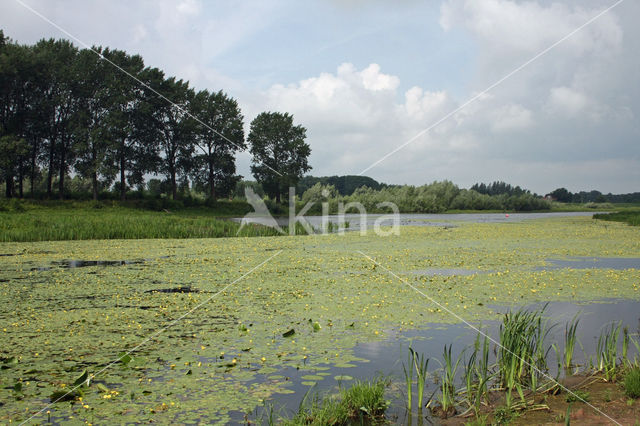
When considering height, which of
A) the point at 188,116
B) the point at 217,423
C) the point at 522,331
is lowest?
the point at 217,423

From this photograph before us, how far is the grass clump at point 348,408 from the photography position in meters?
3.96

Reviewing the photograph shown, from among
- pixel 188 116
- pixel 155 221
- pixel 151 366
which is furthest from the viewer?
pixel 188 116

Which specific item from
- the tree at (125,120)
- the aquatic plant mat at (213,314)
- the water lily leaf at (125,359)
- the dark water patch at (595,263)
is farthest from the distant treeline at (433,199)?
the water lily leaf at (125,359)

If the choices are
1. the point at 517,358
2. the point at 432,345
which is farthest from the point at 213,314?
the point at 517,358

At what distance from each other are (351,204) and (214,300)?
188 feet

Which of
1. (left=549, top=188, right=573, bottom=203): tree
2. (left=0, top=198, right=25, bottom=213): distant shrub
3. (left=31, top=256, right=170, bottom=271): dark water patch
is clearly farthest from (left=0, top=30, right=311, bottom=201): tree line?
(left=549, top=188, right=573, bottom=203): tree

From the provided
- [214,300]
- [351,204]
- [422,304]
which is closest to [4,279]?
[214,300]

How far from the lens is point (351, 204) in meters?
65.6

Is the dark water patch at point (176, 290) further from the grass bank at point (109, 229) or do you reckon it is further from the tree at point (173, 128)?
the tree at point (173, 128)

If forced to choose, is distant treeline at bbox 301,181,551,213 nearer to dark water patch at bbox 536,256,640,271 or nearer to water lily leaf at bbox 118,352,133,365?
dark water patch at bbox 536,256,640,271

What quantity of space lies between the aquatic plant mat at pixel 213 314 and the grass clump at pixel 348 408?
1.76ft

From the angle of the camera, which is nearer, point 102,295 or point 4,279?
point 102,295

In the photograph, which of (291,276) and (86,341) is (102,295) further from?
(291,276)

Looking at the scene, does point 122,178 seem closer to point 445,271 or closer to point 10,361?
point 445,271
